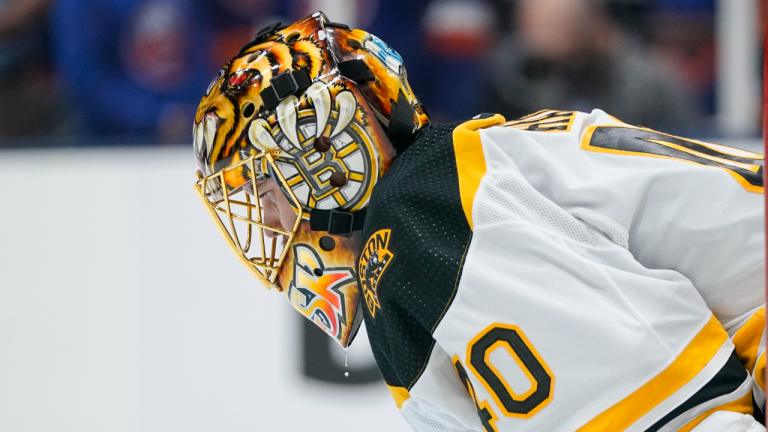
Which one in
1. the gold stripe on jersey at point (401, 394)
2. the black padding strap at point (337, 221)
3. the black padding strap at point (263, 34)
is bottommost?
the gold stripe on jersey at point (401, 394)

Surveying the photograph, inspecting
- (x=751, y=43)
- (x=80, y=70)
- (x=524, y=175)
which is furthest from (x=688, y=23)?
(x=524, y=175)

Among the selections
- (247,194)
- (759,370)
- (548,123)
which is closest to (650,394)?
(759,370)

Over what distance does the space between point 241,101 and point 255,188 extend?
0.57 feet

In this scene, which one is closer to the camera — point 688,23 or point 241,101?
point 241,101

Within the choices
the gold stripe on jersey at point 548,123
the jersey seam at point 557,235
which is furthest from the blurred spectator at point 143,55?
the jersey seam at point 557,235

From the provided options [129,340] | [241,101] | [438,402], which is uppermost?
[241,101]

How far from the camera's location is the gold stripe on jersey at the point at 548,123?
157 cm

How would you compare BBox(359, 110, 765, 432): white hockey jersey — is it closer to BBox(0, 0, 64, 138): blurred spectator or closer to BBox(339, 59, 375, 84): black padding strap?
BBox(339, 59, 375, 84): black padding strap

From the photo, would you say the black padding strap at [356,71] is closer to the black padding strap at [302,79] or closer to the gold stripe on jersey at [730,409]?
the black padding strap at [302,79]

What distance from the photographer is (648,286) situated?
134 cm

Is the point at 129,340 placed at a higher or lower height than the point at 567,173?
lower

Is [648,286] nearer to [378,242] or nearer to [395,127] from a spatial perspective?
[378,242]

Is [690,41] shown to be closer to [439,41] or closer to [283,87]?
[439,41]

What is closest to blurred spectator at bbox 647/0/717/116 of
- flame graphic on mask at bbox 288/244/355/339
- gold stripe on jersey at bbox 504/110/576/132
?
gold stripe on jersey at bbox 504/110/576/132
